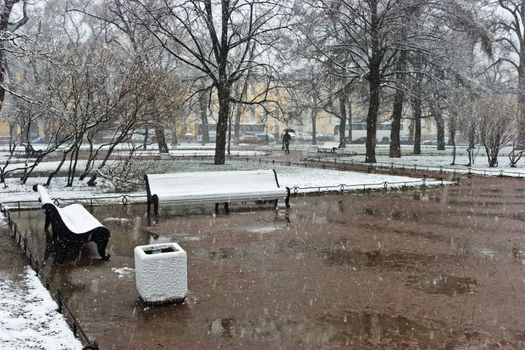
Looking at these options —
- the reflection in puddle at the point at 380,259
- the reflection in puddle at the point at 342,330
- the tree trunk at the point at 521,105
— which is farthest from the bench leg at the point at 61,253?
the tree trunk at the point at 521,105

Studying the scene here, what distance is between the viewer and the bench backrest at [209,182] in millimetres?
13070

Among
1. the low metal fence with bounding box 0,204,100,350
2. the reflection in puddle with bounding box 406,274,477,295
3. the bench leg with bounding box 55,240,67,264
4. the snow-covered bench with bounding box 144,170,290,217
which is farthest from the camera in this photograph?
the snow-covered bench with bounding box 144,170,290,217

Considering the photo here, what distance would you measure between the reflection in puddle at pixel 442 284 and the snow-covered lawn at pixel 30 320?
4558 millimetres

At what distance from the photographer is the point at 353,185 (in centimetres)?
1805

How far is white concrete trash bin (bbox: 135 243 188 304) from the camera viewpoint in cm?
648

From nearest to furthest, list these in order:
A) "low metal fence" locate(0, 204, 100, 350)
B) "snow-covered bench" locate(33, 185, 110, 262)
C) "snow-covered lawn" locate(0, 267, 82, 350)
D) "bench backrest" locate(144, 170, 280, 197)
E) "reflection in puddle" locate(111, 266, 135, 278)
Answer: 1. "low metal fence" locate(0, 204, 100, 350)
2. "snow-covered lawn" locate(0, 267, 82, 350)
3. "reflection in puddle" locate(111, 266, 135, 278)
4. "snow-covered bench" locate(33, 185, 110, 262)
5. "bench backrest" locate(144, 170, 280, 197)

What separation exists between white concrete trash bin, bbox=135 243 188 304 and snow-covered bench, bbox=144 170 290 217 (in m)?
6.02

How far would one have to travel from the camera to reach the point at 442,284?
7.39 metres

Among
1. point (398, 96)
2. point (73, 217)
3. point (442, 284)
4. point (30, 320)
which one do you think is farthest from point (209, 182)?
point (398, 96)

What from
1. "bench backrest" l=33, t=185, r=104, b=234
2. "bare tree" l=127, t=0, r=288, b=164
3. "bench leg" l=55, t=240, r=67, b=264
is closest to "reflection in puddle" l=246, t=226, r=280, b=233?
"bench backrest" l=33, t=185, r=104, b=234

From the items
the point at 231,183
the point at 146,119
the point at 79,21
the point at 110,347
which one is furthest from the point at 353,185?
the point at 79,21

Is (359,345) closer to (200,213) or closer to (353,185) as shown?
(200,213)

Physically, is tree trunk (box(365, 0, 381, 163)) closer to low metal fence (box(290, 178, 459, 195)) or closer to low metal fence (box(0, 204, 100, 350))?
low metal fence (box(290, 178, 459, 195))

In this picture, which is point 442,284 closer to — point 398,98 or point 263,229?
point 263,229
